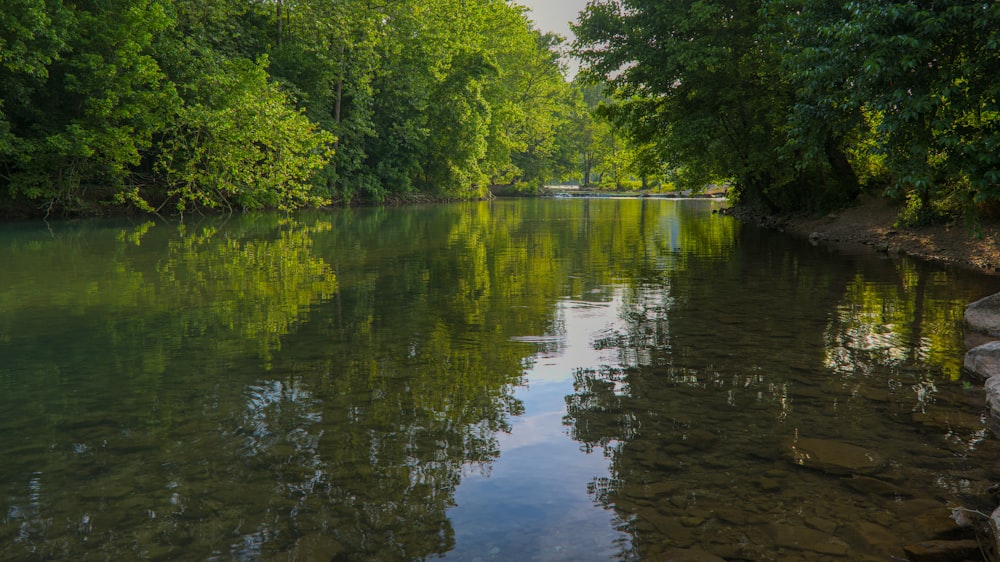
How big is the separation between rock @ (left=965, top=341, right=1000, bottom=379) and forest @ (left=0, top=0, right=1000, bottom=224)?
5.20 meters

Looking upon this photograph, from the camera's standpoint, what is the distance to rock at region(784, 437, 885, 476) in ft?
13.8

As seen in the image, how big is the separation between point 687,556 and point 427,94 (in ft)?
140

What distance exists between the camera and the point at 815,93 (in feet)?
46.0

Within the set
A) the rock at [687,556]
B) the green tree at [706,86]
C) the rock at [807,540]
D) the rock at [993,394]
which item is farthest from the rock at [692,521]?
the green tree at [706,86]

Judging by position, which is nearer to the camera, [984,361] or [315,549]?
[315,549]

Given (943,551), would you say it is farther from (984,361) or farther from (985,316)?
(985,316)

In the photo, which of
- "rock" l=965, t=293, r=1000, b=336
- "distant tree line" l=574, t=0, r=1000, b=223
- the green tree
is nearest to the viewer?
"rock" l=965, t=293, r=1000, b=336

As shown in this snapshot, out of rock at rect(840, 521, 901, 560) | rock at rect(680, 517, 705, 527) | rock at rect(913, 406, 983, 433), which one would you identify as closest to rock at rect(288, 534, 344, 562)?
rock at rect(680, 517, 705, 527)

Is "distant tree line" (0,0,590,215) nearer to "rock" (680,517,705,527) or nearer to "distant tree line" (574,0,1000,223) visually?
"distant tree line" (574,0,1000,223)

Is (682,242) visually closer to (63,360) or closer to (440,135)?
(63,360)

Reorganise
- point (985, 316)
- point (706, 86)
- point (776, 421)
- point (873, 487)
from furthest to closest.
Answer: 1. point (706, 86)
2. point (985, 316)
3. point (776, 421)
4. point (873, 487)

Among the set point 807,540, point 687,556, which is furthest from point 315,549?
point 807,540

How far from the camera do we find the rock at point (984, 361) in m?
5.95

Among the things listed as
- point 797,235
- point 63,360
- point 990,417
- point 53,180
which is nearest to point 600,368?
point 990,417
